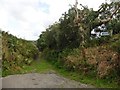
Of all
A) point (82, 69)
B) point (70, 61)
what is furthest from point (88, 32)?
point (82, 69)

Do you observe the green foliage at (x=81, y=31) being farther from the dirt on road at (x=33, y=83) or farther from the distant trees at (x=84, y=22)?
the dirt on road at (x=33, y=83)

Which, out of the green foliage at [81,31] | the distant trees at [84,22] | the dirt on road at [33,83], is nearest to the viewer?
the dirt on road at [33,83]

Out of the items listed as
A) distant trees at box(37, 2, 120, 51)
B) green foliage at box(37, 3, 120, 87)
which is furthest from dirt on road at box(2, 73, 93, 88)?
distant trees at box(37, 2, 120, 51)

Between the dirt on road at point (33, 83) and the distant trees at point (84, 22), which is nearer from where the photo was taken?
the dirt on road at point (33, 83)

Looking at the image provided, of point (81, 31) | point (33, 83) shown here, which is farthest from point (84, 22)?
point (33, 83)

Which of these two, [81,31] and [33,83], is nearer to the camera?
[33,83]

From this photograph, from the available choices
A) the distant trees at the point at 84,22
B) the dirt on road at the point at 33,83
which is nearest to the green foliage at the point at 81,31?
the distant trees at the point at 84,22

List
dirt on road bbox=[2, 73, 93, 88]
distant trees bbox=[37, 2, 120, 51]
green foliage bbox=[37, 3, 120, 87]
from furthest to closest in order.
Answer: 1. distant trees bbox=[37, 2, 120, 51]
2. green foliage bbox=[37, 3, 120, 87]
3. dirt on road bbox=[2, 73, 93, 88]

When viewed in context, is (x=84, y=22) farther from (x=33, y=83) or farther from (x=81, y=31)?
(x=33, y=83)

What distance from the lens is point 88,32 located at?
2916cm

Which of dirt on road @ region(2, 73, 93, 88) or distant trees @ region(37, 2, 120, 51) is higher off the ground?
distant trees @ region(37, 2, 120, 51)

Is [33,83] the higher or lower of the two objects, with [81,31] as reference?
lower

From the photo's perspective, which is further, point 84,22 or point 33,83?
point 84,22

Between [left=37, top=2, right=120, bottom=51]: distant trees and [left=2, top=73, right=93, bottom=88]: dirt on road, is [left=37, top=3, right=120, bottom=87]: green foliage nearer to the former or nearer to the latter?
[left=37, top=2, right=120, bottom=51]: distant trees
